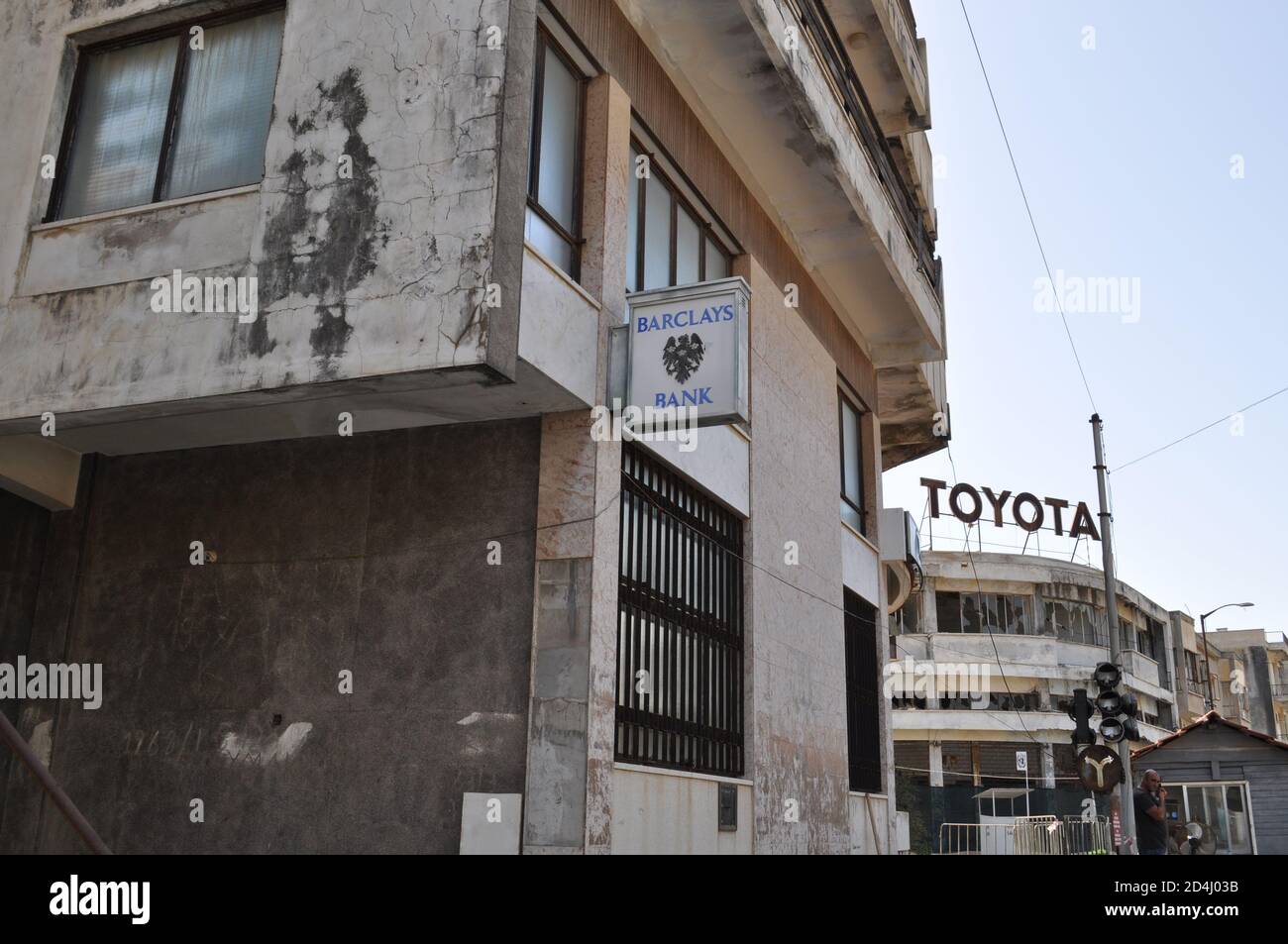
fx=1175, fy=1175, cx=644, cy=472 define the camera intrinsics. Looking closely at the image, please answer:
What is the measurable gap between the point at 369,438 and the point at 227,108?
9.43ft

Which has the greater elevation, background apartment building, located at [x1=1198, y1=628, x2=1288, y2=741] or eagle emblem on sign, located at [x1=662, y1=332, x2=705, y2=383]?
background apartment building, located at [x1=1198, y1=628, x2=1288, y2=741]

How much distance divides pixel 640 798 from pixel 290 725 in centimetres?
280

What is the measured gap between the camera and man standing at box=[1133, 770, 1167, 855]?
587 inches

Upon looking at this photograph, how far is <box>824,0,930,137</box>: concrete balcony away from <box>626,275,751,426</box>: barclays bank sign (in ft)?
30.6

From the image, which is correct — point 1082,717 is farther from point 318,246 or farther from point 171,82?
point 171,82

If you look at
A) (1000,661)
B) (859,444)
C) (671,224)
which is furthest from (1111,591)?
(1000,661)

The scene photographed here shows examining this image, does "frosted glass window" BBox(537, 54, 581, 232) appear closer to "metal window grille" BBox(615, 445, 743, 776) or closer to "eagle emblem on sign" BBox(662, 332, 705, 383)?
"eagle emblem on sign" BBox(662, 332, 705, 383)

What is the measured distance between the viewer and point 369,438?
9.73m

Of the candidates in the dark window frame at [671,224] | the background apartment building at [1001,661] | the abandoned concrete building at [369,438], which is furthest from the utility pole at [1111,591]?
the background apartment building at [1001,661]

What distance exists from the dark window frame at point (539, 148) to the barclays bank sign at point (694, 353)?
2.67 ft
